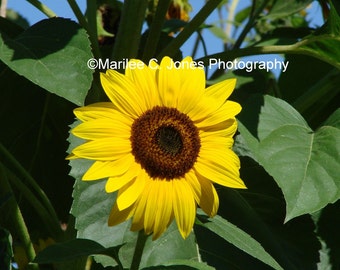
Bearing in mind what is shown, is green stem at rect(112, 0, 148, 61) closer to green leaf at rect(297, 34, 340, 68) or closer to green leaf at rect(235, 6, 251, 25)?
green leaf at rect(297, 34, 340, 68)

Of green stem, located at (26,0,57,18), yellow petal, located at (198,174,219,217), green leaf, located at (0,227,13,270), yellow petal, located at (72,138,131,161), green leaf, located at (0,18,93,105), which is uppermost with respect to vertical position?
green stem, located at (26,0,57,18)

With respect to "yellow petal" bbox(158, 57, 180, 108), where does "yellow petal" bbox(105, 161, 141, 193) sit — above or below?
below

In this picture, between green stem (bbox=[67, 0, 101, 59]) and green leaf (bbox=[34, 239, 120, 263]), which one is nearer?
green leaf (bbox=[34, 239, 120, 263])

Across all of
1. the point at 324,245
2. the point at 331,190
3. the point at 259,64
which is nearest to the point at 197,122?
the point at 331,190

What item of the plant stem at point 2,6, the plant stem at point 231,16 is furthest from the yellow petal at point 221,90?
the plant stem at point 231,16

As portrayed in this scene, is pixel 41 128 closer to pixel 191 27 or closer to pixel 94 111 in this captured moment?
pixel 191 27

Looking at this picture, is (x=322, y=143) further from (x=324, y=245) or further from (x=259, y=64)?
(x=259, y=64)

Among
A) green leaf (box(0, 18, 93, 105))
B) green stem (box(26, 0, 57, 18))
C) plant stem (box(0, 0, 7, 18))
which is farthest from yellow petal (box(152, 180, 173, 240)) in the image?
plant stem (box(0, 0, 7, 18))
